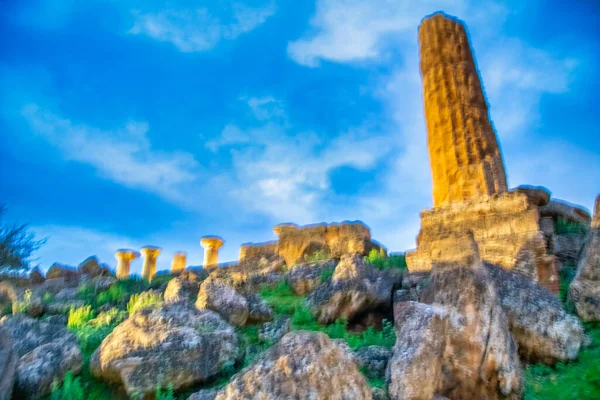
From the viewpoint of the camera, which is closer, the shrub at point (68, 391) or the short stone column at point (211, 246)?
the shrub at point (68, 391)

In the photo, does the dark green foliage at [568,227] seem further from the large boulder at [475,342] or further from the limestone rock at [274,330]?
the limestone rock at [274,330]

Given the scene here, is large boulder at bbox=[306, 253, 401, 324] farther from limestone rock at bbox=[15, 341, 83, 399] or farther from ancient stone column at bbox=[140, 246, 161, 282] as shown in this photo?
ancient stone column at bbox=[140, 246, 161, 282]

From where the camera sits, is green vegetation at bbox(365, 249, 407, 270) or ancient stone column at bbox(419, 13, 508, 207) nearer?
green vegetation at bbox(365, 249, 407, 270)

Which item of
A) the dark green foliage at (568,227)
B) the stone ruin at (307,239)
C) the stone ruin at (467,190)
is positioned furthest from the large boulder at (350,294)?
the dark green foliage at (568,227)

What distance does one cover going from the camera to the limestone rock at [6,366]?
4.77 meters

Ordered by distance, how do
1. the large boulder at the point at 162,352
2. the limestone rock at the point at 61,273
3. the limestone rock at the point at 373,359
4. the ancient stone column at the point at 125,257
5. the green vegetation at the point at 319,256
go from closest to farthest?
the large boulder at the point at 162,352 → the limestone rock at the point at 373,359 → the green vegetation at the point at 319,256 → the limestone rock at the point at 61,273 → the ancient stone column at the point at 125,257

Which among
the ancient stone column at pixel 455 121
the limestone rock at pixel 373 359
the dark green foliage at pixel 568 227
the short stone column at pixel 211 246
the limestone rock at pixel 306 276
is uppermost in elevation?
the ancient stone column at pixel 455 121

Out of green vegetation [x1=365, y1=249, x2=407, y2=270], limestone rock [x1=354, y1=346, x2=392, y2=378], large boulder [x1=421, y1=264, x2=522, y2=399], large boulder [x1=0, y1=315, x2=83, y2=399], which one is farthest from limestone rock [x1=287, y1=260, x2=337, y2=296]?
large boulder [x1=0, y1=315, x2=83, y2=399]

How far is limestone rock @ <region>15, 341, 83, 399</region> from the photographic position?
5277mm

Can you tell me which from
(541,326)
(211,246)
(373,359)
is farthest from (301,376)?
(211,246)

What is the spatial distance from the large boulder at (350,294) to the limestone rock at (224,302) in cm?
133

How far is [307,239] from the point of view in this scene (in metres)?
17.0

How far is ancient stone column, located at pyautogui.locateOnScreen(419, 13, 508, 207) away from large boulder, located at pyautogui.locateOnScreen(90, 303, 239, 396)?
431 inches

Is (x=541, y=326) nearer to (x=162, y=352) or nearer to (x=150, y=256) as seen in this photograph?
(x=162, y=352)
